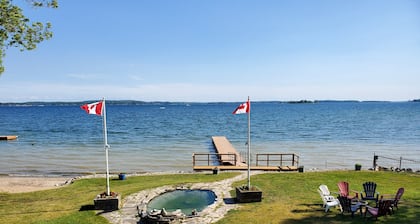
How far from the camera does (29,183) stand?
19750 mm

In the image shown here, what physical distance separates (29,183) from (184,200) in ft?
45.1

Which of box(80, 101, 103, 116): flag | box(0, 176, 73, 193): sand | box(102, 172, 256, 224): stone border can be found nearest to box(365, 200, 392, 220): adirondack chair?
box(102, 172, 256, 224): stone border

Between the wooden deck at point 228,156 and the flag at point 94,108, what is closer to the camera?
the flag at point 94,108

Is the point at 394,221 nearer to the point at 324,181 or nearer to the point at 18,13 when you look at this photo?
the point at 324,181

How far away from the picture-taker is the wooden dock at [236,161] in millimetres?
22367

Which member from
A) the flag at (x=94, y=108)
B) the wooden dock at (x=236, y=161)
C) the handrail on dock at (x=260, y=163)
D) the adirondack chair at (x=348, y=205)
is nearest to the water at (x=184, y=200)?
the flag at (x=94, y=108)

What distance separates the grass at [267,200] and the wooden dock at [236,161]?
3834 mm

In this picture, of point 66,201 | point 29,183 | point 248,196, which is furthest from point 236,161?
point 29,183

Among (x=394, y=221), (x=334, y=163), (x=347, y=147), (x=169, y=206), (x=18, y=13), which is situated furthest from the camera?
(x=347, y=147)

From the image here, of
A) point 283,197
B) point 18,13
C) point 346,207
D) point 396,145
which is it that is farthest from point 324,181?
point 396,145

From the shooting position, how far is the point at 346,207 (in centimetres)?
1021

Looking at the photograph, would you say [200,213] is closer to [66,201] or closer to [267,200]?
[267,200]

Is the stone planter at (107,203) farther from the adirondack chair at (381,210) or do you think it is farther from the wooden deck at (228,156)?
the wooden deck at (228,156)

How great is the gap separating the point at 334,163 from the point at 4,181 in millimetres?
27709
